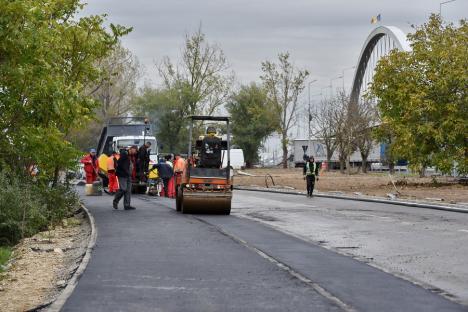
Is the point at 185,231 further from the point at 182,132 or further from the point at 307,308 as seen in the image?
the point at 182,132

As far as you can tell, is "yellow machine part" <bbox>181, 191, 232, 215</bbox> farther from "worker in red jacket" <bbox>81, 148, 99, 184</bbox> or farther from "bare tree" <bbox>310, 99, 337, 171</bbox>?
"bare tree" <bbox>310, 99, 337, 171</bbox>

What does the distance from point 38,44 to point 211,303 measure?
10531mm

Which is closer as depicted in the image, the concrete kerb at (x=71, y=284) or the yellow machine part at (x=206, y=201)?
the concrete kerb at (x=71, y=284)

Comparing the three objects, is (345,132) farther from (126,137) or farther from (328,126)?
(126,137)

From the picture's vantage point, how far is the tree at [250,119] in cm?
9131

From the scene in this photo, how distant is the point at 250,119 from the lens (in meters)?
93.1

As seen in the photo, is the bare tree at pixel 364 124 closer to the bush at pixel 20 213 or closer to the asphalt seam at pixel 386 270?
the bush at pixel 20 213

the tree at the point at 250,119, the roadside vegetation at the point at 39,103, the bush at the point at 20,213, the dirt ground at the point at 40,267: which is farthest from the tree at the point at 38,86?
the tree at the point at 250,119

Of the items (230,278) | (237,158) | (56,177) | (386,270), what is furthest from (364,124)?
(230,278)

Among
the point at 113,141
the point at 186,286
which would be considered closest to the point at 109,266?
the point at 186,286

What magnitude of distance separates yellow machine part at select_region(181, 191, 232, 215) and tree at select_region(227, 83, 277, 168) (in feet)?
220

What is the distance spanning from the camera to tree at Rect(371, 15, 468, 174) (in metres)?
42.2

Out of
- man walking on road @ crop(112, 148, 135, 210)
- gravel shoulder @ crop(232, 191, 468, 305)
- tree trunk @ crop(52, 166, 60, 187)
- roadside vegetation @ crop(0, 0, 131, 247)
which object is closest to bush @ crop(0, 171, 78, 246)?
roadside vegetation @ crop(0, 0, 131, 247)

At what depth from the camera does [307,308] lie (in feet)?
28.4
